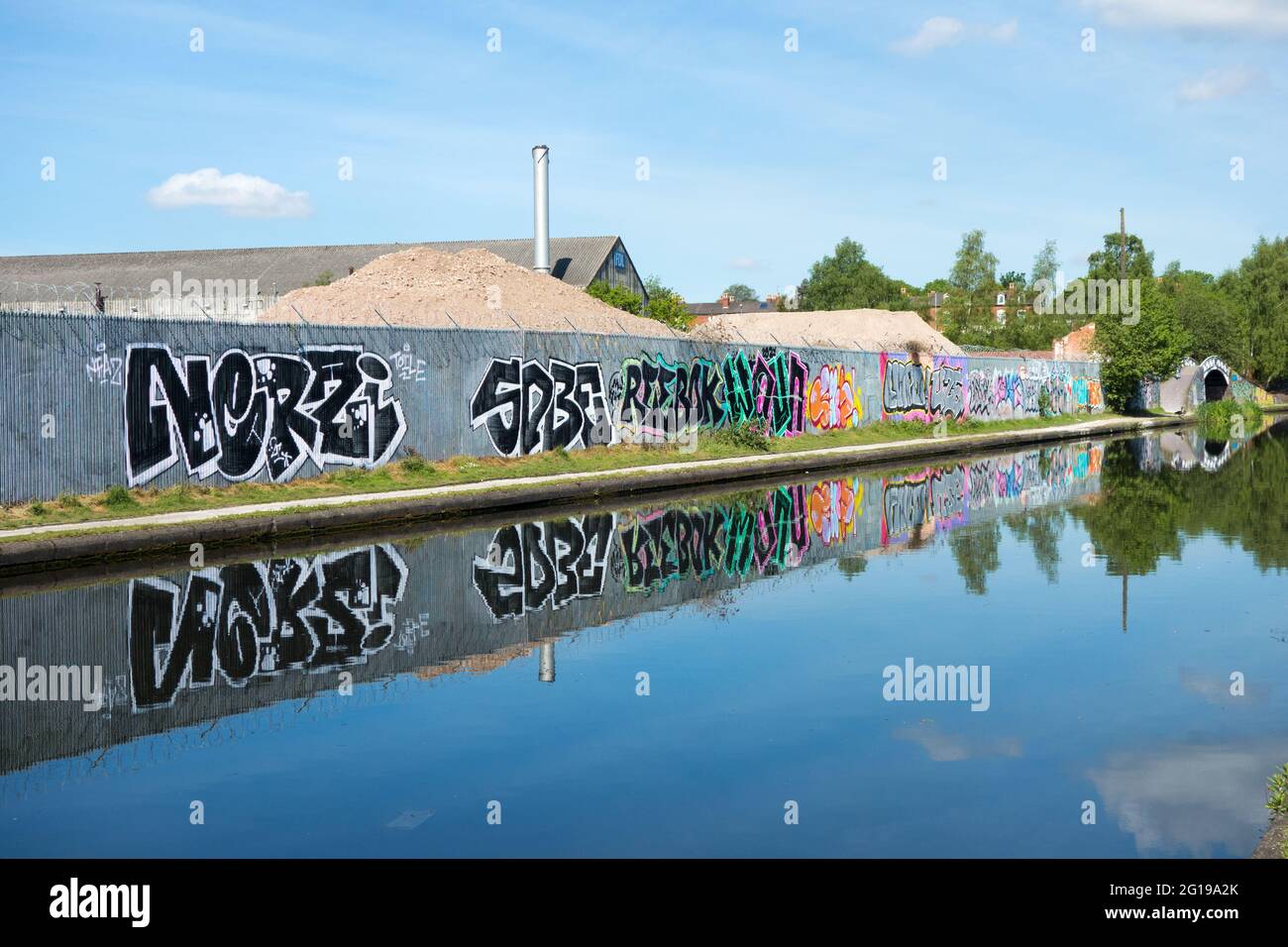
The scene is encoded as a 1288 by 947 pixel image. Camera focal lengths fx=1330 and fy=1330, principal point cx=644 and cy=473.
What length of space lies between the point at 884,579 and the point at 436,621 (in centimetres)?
503

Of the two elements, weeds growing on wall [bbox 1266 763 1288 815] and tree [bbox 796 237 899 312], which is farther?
tree [bbox 796 237 899 312]

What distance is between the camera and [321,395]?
22.8 m

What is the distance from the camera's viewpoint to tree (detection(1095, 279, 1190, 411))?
209ft

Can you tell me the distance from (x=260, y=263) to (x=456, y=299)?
170 ft

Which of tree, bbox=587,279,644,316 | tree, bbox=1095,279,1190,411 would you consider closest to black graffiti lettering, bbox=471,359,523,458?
tree, bbox=587,279,644,316

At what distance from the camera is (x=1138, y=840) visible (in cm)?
596

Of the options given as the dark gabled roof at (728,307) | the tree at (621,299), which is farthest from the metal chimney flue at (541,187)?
the dark gabled roof at (728,307)

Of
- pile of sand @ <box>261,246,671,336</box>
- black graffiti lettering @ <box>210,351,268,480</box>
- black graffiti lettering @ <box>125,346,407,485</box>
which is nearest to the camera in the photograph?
black graffiti lettering @ <box>125,346,407,485</box>

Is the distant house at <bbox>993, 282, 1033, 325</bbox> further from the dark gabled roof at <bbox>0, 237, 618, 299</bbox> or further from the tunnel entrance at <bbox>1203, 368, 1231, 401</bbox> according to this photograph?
the dark gabled roof at <bbox>0, 237, 618, 299</bbox>

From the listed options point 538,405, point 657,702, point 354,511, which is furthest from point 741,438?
point 657,702

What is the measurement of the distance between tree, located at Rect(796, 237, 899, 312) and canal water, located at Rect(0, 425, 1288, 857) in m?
A: 107

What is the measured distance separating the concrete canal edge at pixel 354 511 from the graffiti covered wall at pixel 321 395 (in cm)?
181
